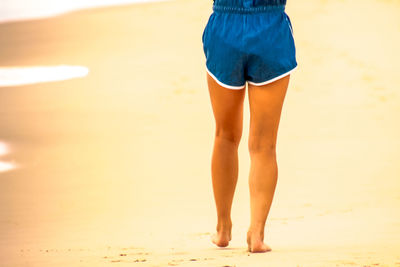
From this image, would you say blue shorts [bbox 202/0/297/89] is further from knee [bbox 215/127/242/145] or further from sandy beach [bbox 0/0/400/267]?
sandy beach [bbox 0/0/400/267]

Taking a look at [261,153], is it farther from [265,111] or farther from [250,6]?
[250,6]

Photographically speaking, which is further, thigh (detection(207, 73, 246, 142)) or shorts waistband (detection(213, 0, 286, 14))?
thigh (detection(207, 73, 246, 142))

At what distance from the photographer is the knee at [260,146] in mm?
4160

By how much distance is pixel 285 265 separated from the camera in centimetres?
373

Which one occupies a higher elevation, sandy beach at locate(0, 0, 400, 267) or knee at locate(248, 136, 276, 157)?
knee at locate(248, 136, 276, 157)

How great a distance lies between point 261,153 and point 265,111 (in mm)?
219

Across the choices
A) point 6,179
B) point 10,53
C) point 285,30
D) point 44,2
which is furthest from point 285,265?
point 44,2

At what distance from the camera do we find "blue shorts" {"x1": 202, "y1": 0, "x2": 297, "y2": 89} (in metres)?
4.00

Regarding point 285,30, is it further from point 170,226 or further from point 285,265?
point 170,226

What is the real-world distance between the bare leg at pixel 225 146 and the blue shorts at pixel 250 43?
8 cm

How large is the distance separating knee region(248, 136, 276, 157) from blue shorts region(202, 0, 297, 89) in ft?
0.89

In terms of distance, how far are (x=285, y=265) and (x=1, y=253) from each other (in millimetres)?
2011

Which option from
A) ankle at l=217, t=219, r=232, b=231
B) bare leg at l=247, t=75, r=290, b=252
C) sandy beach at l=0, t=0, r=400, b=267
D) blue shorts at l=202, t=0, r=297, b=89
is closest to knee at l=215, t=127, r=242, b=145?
bare leg at l=247, t=75, r=290, b=252

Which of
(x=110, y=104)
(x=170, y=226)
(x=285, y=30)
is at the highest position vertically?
(x=285, y=30)
